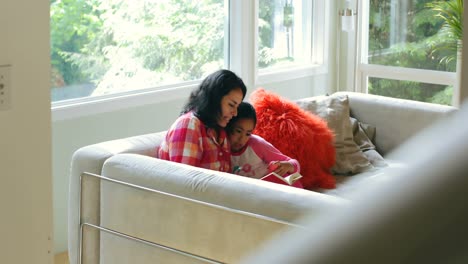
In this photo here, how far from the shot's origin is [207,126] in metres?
3.18

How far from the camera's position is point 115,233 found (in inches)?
114

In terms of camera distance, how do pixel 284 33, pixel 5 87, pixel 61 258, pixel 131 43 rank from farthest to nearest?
pixel 284 33 → pixel 131 43 → pixel 61 258 → pixel 5 87

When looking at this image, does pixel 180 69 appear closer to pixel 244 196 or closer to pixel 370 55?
pixel 370 55

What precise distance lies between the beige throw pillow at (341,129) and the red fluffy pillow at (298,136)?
0.39 ft

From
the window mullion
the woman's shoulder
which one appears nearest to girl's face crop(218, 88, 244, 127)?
the woman's shoulder

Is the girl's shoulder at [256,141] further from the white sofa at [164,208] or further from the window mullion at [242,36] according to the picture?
the window mullion at [242,36]

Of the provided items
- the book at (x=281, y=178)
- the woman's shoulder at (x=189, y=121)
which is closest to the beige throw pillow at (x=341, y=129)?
the book at (x=281, y=178)

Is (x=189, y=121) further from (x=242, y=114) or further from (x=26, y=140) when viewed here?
(x=26, y=140)

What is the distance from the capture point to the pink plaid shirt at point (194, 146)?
3039mm

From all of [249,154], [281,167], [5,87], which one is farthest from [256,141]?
[5,87]

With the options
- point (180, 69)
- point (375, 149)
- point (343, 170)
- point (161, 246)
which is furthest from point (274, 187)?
point (180, 69)

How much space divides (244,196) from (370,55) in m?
3.55

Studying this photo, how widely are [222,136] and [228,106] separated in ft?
0.44

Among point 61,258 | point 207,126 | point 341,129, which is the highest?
point 207,126
